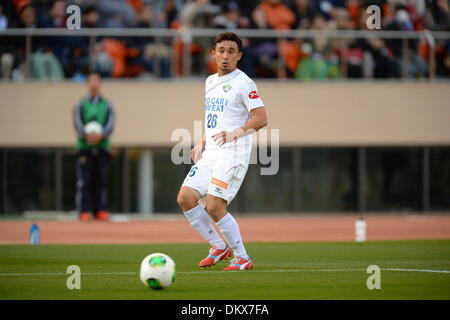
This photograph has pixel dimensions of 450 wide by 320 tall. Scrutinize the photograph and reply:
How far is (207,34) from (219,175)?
12.9 m

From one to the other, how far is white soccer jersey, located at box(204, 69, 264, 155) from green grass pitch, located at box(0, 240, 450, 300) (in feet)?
4.66

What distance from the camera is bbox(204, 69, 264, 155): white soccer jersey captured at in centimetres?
1144

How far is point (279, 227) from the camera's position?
22000 millimetres

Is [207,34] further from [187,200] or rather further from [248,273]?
[248,273]

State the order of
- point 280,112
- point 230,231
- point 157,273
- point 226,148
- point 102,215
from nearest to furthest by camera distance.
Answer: point 157,273 → point 230,231 → point 226,148 → point 102,215 → point 280,112

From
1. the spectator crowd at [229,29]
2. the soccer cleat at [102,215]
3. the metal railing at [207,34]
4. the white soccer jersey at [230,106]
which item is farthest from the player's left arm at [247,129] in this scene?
the metal railing at [207,34]

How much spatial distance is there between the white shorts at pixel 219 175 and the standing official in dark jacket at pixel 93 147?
1017cm

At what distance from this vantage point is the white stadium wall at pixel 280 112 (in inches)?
976

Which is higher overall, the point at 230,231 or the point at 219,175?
the point at 219,175

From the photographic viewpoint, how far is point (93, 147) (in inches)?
864

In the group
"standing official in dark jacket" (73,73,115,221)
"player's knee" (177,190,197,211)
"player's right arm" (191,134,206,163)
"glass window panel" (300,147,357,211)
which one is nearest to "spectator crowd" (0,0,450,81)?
"glass window panel" (300,147,357,211)

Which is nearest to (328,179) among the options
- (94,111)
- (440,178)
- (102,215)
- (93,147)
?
(440,178)

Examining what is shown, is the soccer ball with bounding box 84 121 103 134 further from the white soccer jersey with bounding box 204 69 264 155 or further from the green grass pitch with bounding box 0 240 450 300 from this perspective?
the white soccer jersey with bounding box 204 69 264 155
